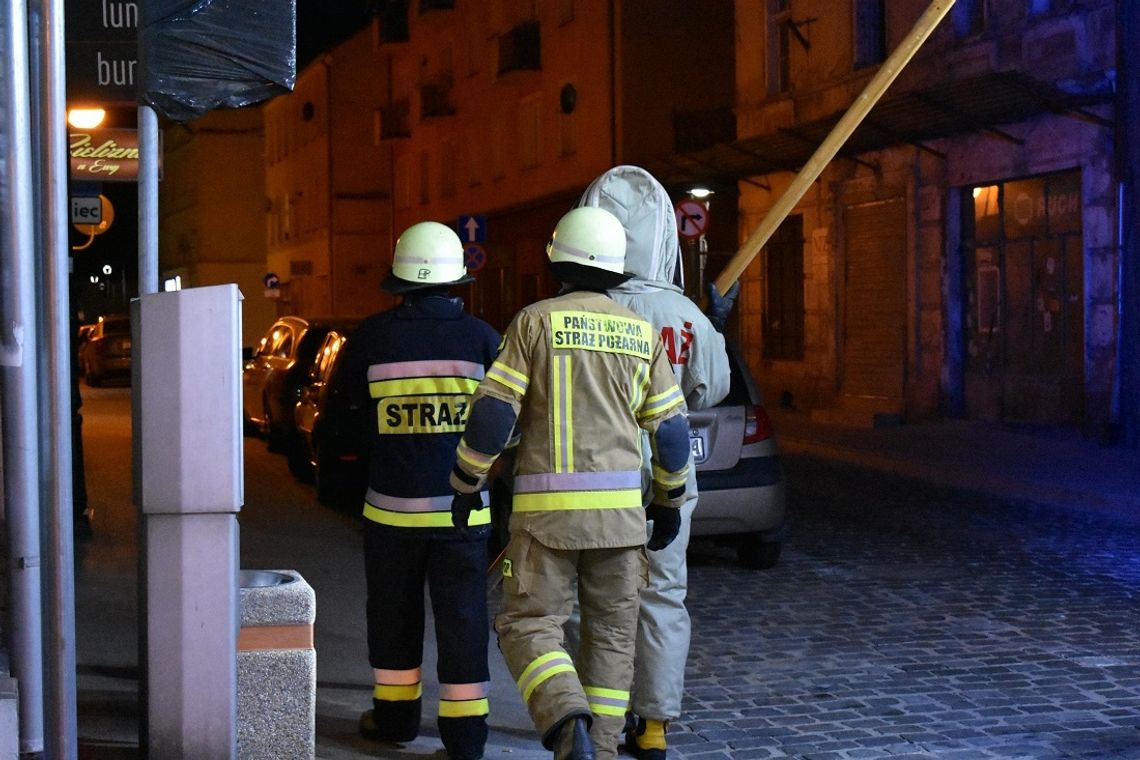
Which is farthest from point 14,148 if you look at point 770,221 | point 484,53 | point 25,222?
point 484,53

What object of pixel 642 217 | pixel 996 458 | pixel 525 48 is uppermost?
pixel 525 48

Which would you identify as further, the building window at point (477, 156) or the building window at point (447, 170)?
the building window at point (447, 170)

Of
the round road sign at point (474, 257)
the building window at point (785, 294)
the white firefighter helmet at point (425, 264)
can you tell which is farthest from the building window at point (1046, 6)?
the white firefighter helmet at point (425, 264)

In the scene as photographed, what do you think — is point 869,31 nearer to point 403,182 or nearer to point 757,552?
point 757,552

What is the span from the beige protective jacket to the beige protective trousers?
0.30 feet

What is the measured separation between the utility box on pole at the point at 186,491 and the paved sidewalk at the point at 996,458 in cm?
926

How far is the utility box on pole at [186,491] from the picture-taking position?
15.9ft

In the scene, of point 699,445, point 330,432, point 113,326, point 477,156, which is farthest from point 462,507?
point 477,156

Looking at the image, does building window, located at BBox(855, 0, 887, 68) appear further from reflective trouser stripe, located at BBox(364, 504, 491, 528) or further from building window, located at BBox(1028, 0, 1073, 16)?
reflective trouser stripe, located at BBox(364, 504, 491, 528)

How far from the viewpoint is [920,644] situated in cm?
762

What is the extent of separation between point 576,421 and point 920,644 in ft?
10.3

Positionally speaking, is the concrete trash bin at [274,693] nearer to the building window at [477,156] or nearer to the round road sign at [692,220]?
the round road sign at [692,220]

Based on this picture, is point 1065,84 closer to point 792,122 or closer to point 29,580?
point 792,122

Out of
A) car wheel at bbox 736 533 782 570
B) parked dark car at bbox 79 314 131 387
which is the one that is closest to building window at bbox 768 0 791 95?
parked dark car at bbox 79 314 131 387
